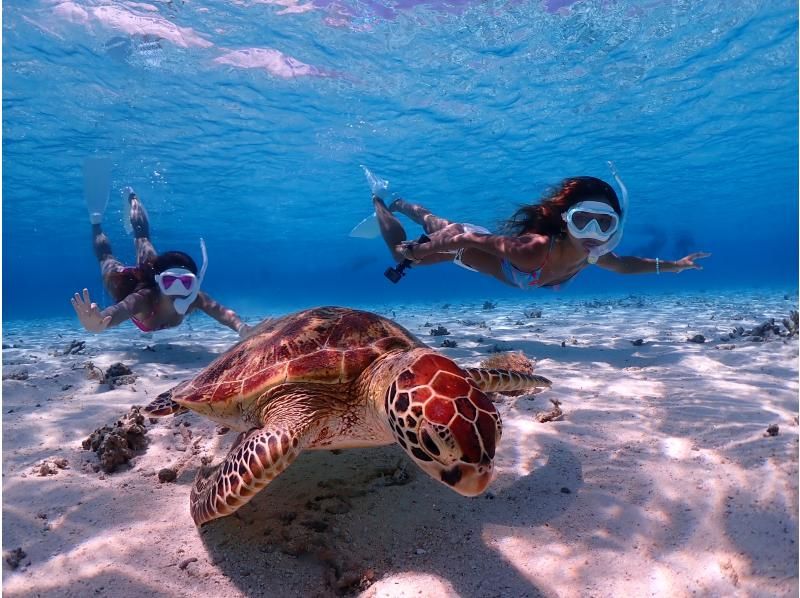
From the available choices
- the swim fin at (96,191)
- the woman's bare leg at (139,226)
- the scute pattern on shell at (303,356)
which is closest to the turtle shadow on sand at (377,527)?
the scute pattern on shell at (303,356)

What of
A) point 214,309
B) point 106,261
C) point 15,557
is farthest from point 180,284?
point 15,557

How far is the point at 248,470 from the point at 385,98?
2086 cm

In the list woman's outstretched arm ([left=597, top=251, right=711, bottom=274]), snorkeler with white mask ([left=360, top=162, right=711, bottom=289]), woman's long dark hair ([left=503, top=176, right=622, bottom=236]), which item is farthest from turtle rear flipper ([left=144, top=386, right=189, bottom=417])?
woman's outstretched arm ([left=597, top=251, right=711, bottom=274])

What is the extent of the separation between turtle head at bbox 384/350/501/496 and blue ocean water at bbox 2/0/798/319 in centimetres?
544

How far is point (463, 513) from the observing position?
9.26 feet

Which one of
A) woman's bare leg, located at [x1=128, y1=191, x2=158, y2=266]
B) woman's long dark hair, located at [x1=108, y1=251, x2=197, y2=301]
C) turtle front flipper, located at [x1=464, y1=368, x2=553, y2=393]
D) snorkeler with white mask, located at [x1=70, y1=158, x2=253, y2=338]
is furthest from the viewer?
woman's bare leg, located at [x1=128, y1=191, x2=158, y2=266]

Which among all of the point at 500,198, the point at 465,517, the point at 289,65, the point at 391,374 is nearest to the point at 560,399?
the point at 465,517

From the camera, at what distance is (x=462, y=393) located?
217cm

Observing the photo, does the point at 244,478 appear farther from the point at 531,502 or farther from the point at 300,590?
the point at 531,502

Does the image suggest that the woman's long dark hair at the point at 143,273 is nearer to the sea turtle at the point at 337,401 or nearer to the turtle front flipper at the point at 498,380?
the sea turtle at the point at 337,401

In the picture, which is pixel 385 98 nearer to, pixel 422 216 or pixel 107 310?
pixel 422 216

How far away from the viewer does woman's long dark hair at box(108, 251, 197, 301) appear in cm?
818

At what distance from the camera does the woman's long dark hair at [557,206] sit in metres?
5.93

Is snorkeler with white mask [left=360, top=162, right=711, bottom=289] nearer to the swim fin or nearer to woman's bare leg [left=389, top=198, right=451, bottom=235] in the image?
woman's bare leg [left=389, top=198, right=451, bottom=235]
